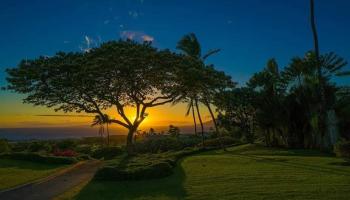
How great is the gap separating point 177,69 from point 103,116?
660 cm

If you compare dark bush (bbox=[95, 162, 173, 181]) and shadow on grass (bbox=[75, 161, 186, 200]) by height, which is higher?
dark bush (bbox=[95, 162, 173, 181])

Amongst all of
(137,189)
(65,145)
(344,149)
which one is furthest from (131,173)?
(65,145)

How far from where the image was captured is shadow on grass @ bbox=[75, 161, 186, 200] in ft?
37.9

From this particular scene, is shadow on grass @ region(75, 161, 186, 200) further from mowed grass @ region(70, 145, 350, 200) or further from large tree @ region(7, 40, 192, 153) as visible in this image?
large tree @ region(7, 40, 192, 153)

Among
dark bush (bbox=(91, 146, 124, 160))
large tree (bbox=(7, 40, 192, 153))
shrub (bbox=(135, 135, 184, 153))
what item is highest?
large tree (bbox=(7, 40, 192, 153))

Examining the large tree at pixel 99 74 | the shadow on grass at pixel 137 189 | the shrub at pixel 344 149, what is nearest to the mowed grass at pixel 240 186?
the shadow on grass at pixel 137 189

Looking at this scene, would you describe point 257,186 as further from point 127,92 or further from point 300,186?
point 127,92

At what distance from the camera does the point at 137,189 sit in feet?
42.7

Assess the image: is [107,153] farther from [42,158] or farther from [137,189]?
[137,189]

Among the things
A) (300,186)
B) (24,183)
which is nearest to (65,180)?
(24,183)

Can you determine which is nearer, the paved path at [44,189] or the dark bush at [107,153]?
the paved path at [44,189]

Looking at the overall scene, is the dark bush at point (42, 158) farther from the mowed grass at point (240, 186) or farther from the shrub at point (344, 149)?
the shrub at point (344, 149)

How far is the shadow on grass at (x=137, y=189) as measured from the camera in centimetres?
1155

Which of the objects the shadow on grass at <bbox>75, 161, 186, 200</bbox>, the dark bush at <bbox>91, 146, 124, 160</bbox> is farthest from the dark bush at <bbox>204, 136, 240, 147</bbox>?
the shadow on grass at <bbox>75, 161, 186, 200</bbox>
